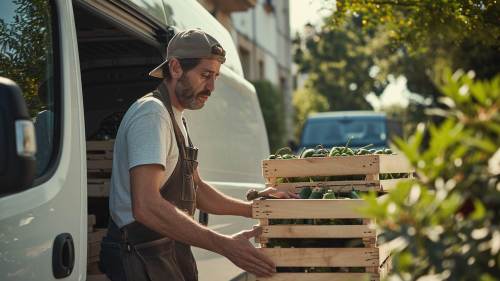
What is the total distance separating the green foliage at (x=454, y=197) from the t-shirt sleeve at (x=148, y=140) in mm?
1607

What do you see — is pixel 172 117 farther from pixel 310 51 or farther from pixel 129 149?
pixel 310 51

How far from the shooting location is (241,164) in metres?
5.80

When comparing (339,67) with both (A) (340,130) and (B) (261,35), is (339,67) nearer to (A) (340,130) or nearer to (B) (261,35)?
(B) (261,35)

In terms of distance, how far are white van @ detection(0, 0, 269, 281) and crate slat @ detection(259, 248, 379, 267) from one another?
2.69ft

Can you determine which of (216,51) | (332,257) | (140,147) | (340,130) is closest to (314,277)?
(332,257)

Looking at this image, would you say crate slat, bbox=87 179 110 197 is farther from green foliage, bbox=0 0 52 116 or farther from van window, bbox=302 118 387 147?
van window, bbox=302 118 387 147

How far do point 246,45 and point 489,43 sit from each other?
1519 cm

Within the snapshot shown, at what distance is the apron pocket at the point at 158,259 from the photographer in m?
3.49

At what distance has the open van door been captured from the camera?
2781 mm

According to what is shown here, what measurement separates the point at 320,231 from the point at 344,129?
1144 centimetres

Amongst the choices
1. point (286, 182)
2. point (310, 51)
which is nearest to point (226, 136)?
point (286, 182)

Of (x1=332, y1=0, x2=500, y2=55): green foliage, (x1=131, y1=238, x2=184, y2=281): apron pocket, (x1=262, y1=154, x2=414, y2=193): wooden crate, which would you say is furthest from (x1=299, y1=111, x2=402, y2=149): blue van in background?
(x1=131, y1=238, x2=184, y2=281): apron pocket

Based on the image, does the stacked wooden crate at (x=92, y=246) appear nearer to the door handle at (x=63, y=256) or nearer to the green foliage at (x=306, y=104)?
the door handle at (x=63, y=256)

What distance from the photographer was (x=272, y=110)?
70.3 ft
